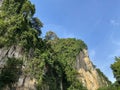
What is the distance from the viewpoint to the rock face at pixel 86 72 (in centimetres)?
6147

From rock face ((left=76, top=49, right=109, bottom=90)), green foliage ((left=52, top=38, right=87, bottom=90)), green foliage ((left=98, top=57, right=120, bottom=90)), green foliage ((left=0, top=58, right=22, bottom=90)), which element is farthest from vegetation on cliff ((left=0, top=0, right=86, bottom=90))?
rock face ((left=76, top=49, right=109, bottom=90))

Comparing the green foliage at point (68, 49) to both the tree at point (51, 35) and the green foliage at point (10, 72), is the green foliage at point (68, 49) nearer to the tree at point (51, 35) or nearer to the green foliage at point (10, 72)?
the tree at point (51, 35)

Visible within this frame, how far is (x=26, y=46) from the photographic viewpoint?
119 feet

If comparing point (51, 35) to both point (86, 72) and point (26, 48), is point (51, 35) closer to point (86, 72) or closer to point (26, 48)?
point (86, 72)

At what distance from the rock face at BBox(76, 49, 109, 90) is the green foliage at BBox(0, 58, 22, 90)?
27685 millimetres

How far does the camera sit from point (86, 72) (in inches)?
2532

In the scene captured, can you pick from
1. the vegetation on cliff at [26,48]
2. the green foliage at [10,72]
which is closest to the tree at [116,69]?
the vegetation on cliff at [26,48]

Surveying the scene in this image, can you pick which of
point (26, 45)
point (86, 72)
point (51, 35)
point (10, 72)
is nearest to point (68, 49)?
point (51, 35)

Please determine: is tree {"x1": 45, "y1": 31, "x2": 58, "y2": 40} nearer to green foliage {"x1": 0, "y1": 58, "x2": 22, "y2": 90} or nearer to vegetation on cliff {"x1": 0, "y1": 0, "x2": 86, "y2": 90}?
vegetation on cliff {"x1": 0, "y1": 0, "x2": 86, "y2": 90}

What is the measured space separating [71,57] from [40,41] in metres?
20.0

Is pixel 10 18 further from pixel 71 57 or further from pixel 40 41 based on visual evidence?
pixel 71 57

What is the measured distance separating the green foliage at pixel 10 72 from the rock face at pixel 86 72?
2768cm

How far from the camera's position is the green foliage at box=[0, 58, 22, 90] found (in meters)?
31.0

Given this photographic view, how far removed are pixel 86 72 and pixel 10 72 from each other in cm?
3409
